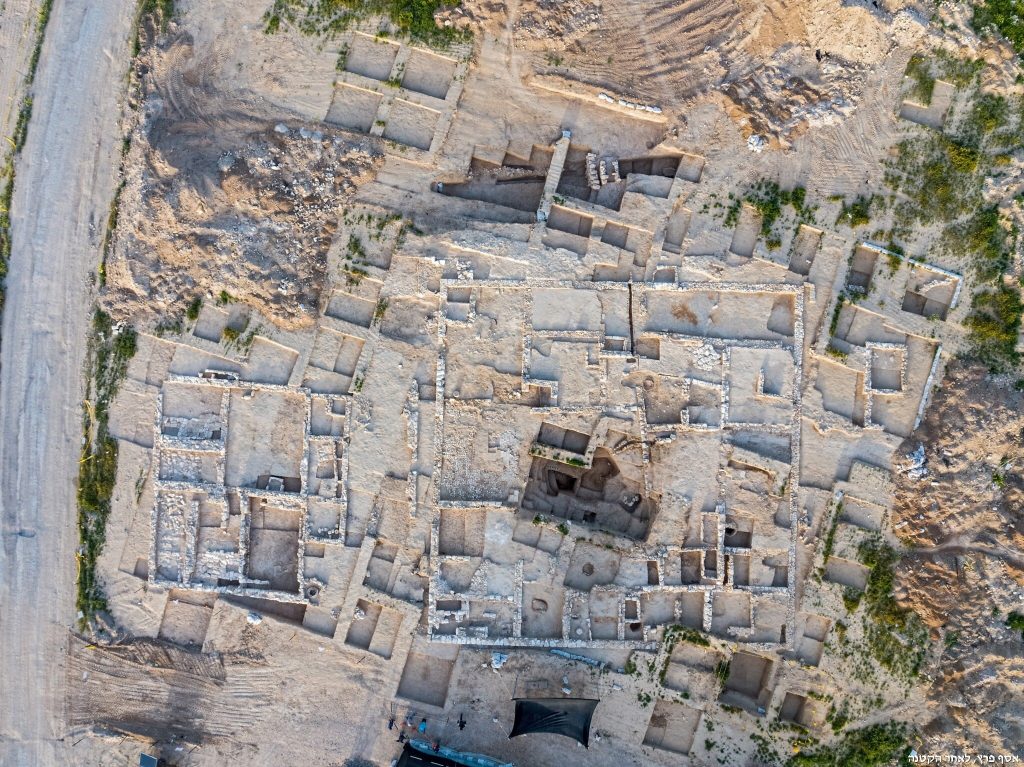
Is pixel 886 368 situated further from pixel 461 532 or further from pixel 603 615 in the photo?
pixel 461 532

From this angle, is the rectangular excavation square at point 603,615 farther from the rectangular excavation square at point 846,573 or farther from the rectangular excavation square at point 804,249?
the rectangular excavation square at point 804,249

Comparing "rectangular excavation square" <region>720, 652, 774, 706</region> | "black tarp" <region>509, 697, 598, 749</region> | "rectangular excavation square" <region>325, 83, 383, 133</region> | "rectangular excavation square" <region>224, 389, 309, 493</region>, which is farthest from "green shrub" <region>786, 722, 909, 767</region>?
"rectangular excavation square" <region>325, 83, 383, 133</region>

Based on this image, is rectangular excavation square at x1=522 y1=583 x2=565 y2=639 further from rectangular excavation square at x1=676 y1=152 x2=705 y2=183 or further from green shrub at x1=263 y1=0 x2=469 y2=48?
green shrub at x1=263 y1=0 x2=469 y2=48

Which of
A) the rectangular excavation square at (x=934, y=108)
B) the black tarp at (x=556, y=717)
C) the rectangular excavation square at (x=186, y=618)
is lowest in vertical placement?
the rectangular excavation square at (x=186, y=618)

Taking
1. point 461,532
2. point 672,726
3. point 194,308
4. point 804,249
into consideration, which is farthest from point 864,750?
point 194,308

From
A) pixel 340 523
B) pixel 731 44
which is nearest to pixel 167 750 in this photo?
pixel 340 523

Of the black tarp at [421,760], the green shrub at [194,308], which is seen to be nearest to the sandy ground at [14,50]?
the green shrub at [194,308]
